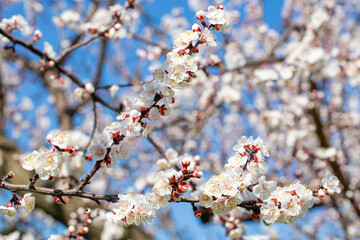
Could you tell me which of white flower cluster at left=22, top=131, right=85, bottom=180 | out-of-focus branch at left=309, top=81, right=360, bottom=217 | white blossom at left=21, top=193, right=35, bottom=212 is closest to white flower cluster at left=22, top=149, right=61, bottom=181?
white flower cluster at left=22, top=131, right=85, bottom=180

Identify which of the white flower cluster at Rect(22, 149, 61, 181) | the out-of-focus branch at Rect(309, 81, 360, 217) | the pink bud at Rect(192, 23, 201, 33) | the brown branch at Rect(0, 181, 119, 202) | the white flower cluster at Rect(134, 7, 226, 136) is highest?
the out-of-focus branch at Rect(309, 81, 360, 217)

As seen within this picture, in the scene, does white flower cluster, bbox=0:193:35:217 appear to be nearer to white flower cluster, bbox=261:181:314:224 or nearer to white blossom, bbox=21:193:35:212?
white blossom, bbox=21:193:35:212

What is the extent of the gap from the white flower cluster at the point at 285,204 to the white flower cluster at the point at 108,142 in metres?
0.66

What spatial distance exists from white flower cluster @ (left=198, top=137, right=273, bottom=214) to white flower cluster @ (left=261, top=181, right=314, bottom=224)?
0.17 feet

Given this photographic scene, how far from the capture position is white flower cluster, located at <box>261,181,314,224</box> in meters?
1.34

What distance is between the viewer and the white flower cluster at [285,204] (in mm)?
1336

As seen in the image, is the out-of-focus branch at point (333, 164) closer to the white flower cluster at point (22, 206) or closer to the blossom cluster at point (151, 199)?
the blossom cluster at point (151, 199)

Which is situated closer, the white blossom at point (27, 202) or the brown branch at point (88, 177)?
the brown branch at point (88, 177)

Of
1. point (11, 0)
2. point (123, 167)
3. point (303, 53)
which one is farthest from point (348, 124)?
point (11, 0)

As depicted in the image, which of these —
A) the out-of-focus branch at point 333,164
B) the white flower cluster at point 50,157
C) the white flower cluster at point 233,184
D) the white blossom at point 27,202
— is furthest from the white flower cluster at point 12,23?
the out-of-focus branch at point 333,164

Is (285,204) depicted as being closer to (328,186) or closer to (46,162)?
(328,186)

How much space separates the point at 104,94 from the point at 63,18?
1296 mm

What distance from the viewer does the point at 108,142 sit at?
4.54ft

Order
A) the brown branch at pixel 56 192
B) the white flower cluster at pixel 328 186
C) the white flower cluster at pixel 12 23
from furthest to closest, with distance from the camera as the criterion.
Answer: the white flower cluster at pixel 12 23 → the white flower cluster at pixel 328 186 → the brown branch at pixel 56 192
